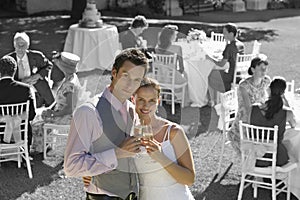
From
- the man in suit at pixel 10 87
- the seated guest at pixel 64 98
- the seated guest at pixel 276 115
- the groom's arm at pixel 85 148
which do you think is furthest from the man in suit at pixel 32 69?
the groom's arm at pixel 85 148

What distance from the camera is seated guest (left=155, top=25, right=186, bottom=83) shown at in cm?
300

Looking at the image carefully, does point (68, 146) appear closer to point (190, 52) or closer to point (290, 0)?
point (190, 52)

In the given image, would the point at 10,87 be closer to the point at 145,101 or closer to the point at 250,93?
the point at 250,93

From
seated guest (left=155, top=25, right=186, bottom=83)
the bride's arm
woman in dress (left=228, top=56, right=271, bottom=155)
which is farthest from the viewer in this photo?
woman in dress (left=228, top=56, right=271, bottom=155)

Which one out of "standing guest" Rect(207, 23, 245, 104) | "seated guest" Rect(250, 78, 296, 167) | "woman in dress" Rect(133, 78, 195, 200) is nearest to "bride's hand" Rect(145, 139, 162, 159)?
"woman in dress" Rect(133, 78, 195, 200)

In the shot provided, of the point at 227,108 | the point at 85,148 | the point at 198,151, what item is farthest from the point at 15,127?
the point at 85,148

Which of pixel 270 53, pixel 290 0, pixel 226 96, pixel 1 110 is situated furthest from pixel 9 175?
pixel 290 0

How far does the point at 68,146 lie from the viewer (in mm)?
2221

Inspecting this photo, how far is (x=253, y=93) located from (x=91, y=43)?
17.4 feet

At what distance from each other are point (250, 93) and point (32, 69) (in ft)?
8.32

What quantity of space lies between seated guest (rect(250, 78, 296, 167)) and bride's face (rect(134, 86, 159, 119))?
240 centimetres

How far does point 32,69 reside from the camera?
629 centimetres

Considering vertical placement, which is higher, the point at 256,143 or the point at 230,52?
the point at 230,52

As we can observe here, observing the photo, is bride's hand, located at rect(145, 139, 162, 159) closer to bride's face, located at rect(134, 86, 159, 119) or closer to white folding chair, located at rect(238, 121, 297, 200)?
bride's face, located at rect(134, 86, 159, 119)
